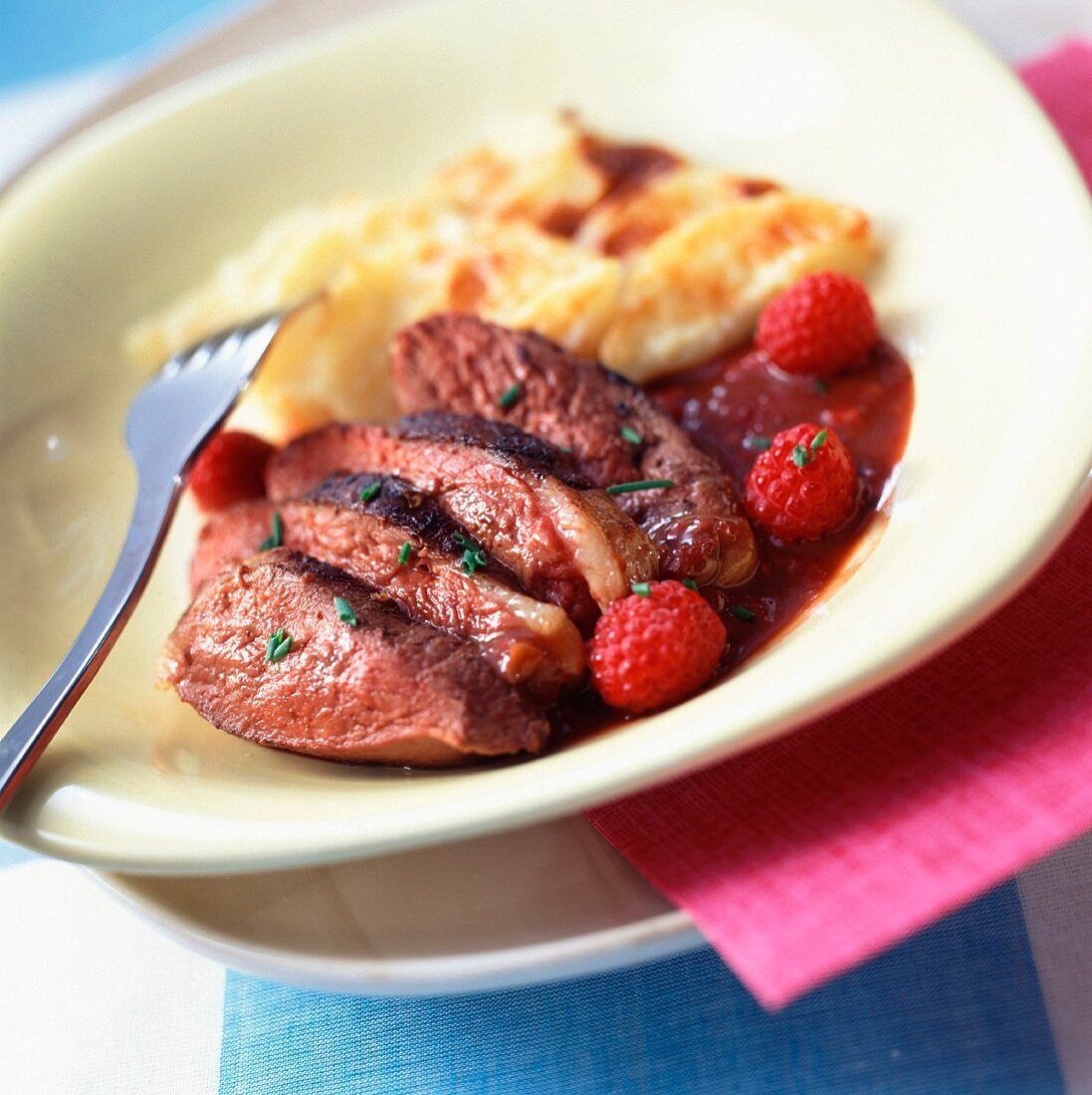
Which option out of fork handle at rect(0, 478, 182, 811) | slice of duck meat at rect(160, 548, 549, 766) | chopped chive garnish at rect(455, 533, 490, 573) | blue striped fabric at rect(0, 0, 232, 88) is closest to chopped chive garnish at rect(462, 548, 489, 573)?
chopped chive garnish at rect(455, 533, 490, 573)

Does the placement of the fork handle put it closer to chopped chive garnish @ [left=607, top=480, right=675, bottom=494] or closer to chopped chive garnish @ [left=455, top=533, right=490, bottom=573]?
chopped chive garnish @ [left=455, top=533, right=490, bottom=573]

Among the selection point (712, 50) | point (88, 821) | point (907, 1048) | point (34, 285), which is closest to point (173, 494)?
point (88, 821)

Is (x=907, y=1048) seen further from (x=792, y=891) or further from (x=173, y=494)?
(x=173, y=494)

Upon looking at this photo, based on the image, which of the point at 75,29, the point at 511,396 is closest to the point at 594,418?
the point at 511,396

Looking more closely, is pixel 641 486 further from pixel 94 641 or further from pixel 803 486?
pixel 94 641

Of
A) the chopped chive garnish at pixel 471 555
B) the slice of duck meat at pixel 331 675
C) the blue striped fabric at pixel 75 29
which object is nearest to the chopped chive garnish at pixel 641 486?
the chopped chive garnish at pixel 471 555

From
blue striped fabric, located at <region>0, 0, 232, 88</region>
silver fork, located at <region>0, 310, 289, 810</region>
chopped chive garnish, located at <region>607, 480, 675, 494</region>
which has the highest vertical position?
blue striped fabric, located at <region>0, 0, 232, 88</region>
